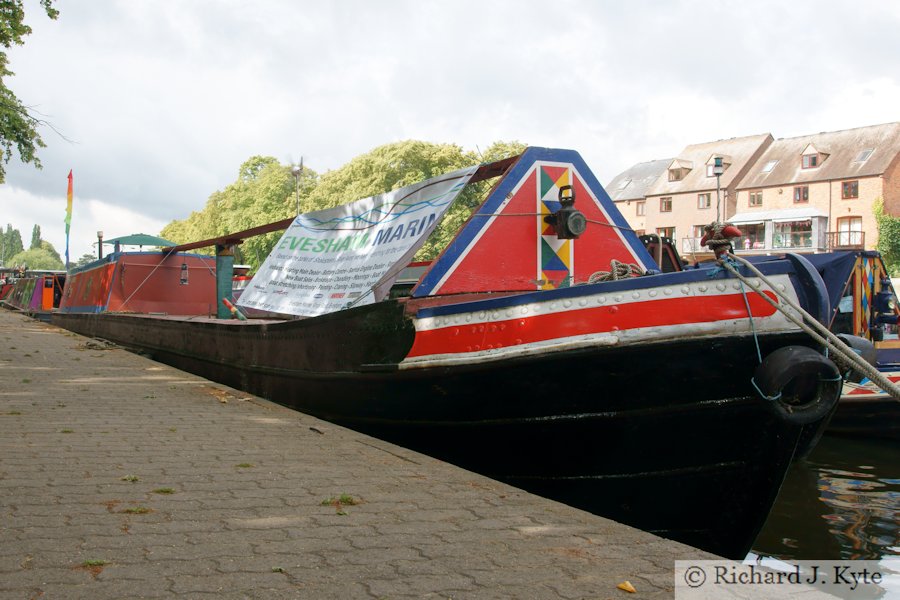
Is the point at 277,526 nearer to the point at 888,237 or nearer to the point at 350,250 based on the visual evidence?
the point at 350,250

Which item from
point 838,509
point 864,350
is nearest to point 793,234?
point 838,509

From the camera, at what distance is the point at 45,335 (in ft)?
58.8

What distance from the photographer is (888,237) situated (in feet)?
160

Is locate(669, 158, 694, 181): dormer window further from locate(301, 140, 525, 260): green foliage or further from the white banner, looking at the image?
the white banner

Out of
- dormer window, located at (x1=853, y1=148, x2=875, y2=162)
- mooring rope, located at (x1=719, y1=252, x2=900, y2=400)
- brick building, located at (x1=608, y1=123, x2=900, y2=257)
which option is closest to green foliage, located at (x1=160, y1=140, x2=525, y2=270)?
brick building, located at (x1=608, y1=123, x2=900, y2=257)

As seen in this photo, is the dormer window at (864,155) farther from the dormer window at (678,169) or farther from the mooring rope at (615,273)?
the mooring rope at (615,273)

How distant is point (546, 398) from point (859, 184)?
52.9 m

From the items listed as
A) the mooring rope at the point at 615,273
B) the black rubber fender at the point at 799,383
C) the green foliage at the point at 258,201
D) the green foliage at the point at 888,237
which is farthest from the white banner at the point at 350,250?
the green foliage at the point at 888,237

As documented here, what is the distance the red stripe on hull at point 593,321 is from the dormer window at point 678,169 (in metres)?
59.0

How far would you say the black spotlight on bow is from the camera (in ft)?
20.4

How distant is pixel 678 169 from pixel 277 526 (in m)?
61.1

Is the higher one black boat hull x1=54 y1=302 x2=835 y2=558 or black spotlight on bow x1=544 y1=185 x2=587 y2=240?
black spotlight on bow x1=544 y1=185 x2=587 y2=240

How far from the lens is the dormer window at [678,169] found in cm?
6067

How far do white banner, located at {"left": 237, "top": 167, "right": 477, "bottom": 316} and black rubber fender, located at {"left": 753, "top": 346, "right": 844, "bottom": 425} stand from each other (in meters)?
3.02
